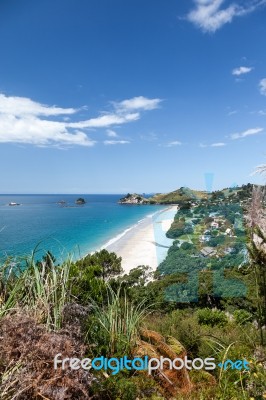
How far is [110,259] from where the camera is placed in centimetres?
1605

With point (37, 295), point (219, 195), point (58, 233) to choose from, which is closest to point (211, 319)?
point (37, 295)

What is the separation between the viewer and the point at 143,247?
3516 cm

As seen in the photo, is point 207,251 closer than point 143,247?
Yes

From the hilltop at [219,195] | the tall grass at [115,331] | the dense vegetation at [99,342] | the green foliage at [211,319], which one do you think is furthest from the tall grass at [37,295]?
the green foliage at [211,319]

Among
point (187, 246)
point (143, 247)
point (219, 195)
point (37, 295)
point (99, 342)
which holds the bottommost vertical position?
point (143, 247)

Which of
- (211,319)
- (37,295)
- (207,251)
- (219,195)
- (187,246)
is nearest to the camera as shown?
(37,295)

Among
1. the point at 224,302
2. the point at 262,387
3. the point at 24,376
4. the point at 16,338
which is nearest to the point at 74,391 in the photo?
the point at 24,376

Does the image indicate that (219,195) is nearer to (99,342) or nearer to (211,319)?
(211,319)

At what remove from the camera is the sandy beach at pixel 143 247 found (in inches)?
1029

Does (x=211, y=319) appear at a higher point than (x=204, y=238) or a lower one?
lower

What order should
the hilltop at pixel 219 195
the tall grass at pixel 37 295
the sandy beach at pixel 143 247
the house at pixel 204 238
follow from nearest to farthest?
the tall grass at pixel 37 295
the hilltop at pixel 219 195
the house at pixel 204 238
the sandy beach at pixel 143 247

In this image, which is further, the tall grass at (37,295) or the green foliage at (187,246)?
the green foliage at (187,246)

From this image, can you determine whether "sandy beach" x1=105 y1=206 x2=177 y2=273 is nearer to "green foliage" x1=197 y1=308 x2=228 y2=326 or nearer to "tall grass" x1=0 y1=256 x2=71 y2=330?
"green foliage" x1=197 y1=308 x2=228 y2=326

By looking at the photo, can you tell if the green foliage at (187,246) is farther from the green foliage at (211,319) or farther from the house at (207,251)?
the green foliage at (211,319)
